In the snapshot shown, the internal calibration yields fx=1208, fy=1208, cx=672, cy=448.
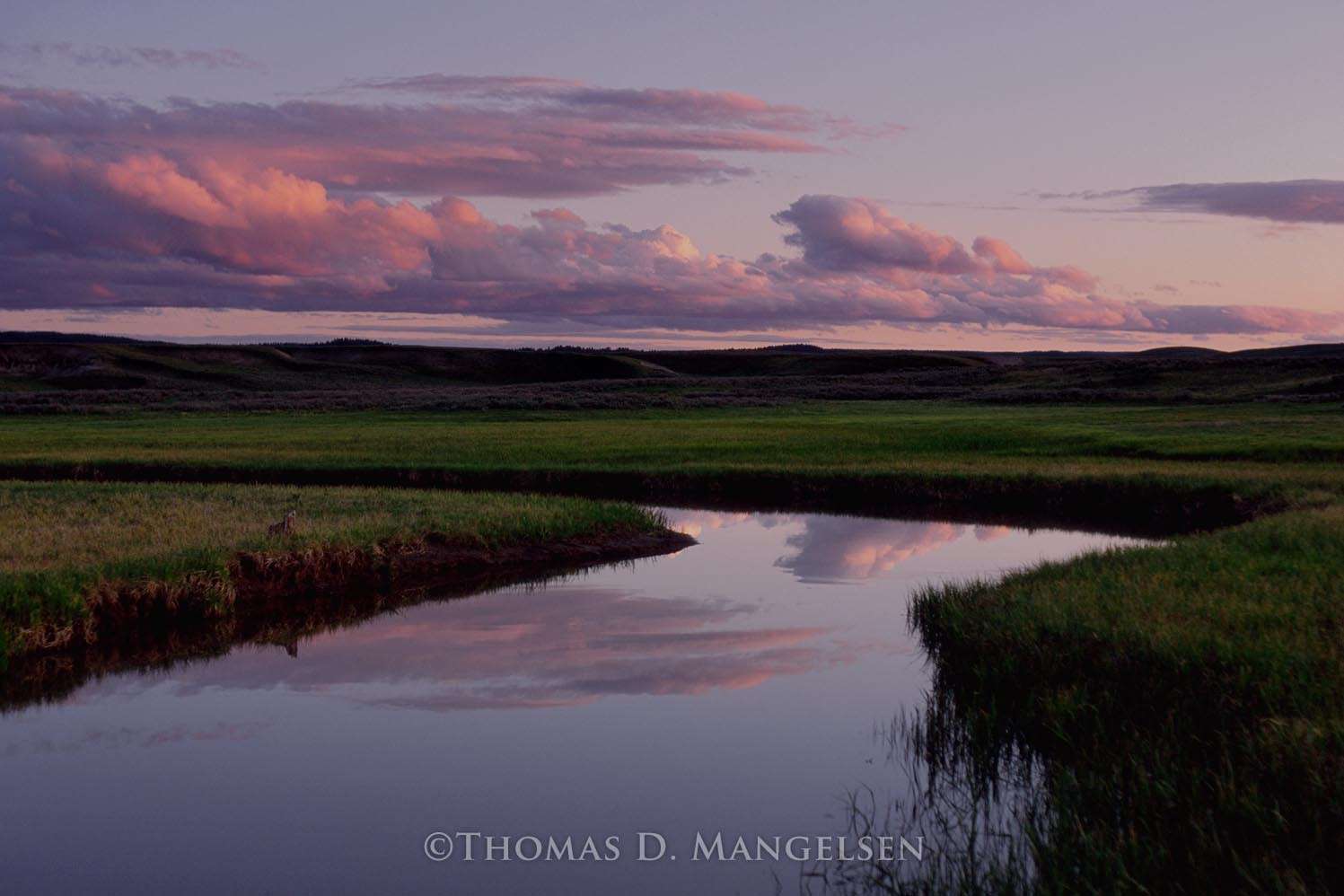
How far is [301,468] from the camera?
37438 millimetres

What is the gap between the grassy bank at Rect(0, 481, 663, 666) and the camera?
1564cm

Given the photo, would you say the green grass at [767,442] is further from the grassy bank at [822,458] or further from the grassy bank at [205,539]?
the grassy bank at [205,539]

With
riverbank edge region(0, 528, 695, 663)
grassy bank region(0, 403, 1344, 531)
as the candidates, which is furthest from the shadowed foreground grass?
grassy bank region(0, 403, 1344, 531)

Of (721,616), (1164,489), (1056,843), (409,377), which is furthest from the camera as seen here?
(409,377)

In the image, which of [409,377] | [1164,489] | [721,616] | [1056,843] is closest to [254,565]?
[721,616]

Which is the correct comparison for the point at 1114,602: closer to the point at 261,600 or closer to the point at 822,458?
the point at 261,600

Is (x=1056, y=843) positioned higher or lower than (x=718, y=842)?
higher

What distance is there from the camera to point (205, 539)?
19.6m

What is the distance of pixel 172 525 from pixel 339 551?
11.6 ft

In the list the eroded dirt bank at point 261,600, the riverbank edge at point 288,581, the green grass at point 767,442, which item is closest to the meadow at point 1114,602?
the green grass at point 767,442

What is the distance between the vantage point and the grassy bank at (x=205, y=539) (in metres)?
15.6

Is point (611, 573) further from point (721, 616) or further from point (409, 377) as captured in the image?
point (409, 377)

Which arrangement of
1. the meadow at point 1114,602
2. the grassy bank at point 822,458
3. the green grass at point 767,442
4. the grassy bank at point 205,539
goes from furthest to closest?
the green grass at point 767,442 → the grassy bank at point 822,458 → the grassy bank at point 205,539 → the meadow at point 1114,602

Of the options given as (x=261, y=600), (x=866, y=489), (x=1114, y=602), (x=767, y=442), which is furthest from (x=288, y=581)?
(x=767, y=442)
